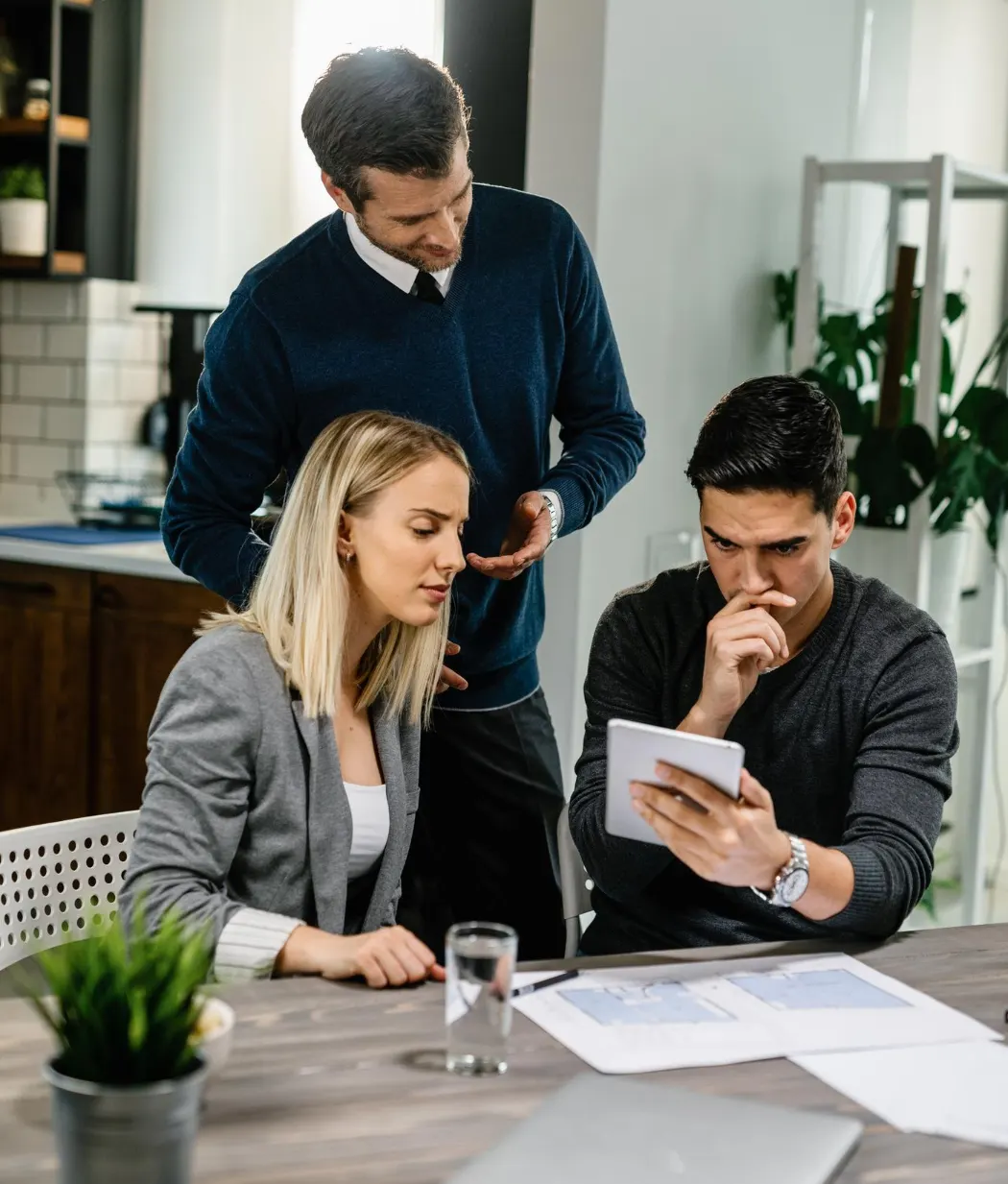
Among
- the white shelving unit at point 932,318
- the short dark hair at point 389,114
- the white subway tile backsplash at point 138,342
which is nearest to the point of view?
the short dark hair at point 389,114

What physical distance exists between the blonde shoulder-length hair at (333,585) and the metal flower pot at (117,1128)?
80 cm

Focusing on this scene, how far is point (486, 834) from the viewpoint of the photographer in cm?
228

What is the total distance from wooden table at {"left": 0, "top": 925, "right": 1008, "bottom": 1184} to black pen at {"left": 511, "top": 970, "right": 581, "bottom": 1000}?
0.07 meters

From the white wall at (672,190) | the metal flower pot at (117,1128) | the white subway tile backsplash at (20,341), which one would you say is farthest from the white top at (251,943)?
the white subway tile backsplash at (20,341)

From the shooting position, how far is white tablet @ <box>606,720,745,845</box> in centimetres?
148

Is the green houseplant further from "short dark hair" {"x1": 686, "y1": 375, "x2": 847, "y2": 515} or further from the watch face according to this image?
the watch face

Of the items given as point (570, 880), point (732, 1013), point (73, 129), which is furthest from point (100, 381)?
point (732, 1013)

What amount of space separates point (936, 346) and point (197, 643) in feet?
6.34

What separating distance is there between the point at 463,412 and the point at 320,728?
55 centimetres

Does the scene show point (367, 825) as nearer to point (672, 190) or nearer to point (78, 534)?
point (672, 190)

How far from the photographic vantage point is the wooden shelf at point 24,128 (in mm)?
4008

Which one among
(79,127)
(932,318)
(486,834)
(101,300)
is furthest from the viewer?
(101,300)

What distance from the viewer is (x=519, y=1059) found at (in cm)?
134

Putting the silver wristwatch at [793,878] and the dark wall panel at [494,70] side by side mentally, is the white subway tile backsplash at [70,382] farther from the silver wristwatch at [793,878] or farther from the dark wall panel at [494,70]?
the silver wristwatch at [793,878]
